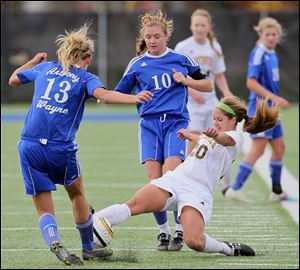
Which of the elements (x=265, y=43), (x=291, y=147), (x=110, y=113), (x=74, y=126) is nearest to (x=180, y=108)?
(x=74, y=126)

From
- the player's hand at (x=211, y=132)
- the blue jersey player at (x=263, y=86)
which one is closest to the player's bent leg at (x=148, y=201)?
the player's hand at (x=211, y=132)

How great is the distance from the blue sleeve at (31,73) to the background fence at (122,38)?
19318 millimetres

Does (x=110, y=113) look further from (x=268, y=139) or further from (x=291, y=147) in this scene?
(x=268, y=139)

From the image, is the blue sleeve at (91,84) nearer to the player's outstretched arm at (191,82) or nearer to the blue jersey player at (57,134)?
the blue jersey player at (57,134)

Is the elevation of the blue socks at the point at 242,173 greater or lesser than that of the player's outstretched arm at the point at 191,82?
lesser

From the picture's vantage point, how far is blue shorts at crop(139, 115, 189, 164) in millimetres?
8898

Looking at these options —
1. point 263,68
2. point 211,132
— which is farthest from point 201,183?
point 263,68

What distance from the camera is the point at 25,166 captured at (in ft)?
25.7

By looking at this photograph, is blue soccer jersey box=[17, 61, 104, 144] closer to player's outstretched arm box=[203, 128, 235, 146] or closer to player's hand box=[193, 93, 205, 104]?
player's outstretched arm box=[203, 128, 235, 146]

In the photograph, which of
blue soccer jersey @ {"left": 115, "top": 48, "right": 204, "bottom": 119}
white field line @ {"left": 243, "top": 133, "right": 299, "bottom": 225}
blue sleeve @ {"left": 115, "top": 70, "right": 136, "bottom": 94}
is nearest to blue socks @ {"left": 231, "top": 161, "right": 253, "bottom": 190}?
white field line @ {"left": 243, "top": 133, "right": 299, "bottom": 225}

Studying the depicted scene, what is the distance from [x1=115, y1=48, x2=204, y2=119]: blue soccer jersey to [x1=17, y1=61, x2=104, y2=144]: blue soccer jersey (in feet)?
3.68

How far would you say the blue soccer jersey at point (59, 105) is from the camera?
7.76 m

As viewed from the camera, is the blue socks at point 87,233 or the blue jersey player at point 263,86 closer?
the blue socks at point 87,233

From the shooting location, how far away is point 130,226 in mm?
10430
